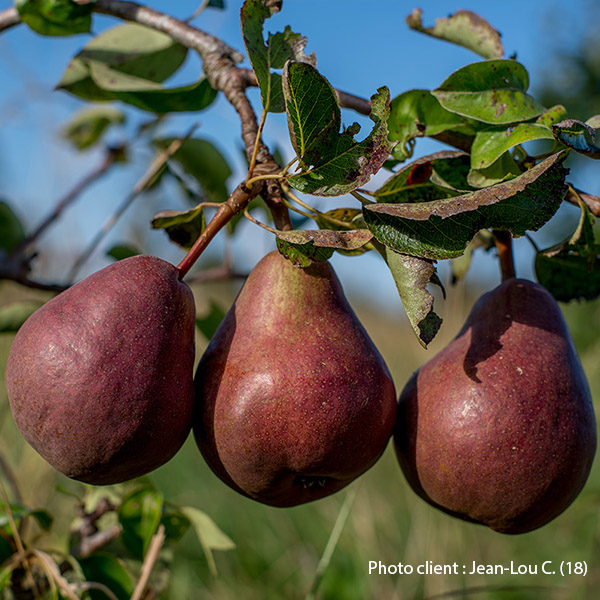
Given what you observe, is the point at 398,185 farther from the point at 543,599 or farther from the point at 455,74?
the point at 543,599

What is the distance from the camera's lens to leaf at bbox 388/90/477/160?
913 mm

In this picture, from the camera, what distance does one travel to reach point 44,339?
677 mm

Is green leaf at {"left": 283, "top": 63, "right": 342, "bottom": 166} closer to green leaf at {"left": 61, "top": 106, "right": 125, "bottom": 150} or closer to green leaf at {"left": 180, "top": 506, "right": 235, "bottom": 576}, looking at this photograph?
green leaf at {"left": 180, "top": 506, "right": 235, "bottom": 576}

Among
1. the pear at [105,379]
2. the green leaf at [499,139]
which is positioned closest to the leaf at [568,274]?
the green leaf at [499,139]

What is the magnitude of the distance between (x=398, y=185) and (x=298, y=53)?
0.67 ft

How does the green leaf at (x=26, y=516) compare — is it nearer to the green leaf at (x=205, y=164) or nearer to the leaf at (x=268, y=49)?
the leaf at (x=268, y=49)

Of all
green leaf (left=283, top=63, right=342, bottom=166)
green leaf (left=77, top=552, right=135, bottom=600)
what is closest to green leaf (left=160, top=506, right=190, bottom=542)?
green leaf (left=77, top=552, right=135, bottom=600)

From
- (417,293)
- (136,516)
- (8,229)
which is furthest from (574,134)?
(8,229)

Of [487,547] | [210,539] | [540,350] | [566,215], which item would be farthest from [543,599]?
[566,215]

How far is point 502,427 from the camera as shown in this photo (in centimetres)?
74

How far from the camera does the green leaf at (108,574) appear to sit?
0.93 metres

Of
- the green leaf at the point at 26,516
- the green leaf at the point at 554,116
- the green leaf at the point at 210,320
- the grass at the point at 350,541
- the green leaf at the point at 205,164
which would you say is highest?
the green leaf at the point at 554,116

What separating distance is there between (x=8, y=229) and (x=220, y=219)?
3.15 ft

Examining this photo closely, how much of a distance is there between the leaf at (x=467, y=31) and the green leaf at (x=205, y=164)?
1.97 feet
